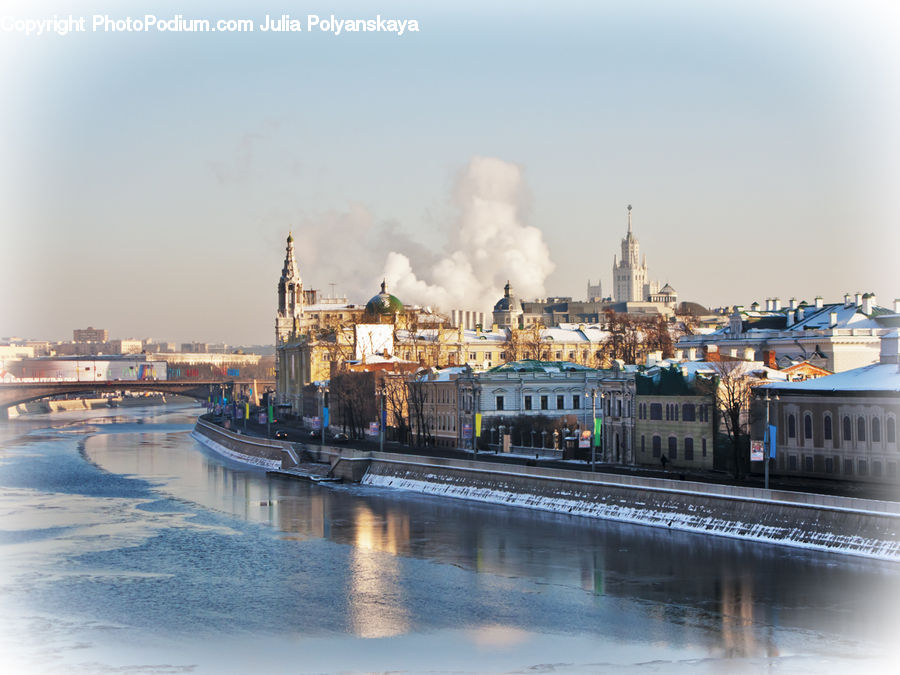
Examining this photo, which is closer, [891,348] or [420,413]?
[891,348]

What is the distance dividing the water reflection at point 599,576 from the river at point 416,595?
11 cm

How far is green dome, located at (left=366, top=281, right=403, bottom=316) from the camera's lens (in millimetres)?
149625

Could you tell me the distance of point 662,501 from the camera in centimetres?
5412

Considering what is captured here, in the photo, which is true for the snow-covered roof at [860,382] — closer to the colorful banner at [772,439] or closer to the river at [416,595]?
the colorful banner at [772,439]

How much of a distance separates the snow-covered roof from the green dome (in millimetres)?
93830

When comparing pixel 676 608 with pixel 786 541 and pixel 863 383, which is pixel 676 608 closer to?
pixel 786 541

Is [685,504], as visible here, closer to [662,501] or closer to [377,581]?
[662,501]

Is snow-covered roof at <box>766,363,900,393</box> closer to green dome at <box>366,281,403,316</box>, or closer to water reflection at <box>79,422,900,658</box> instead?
water reflection at <box>79,422,900,658</box>

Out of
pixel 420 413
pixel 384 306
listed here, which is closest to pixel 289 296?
pixel 384 306

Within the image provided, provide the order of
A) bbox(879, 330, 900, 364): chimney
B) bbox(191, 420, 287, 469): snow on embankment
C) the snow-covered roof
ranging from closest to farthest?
the snow-covered roof → bbox(879, 330, 900, 364): chimney → bbox(191, 420, 287, 469): snow on embankment

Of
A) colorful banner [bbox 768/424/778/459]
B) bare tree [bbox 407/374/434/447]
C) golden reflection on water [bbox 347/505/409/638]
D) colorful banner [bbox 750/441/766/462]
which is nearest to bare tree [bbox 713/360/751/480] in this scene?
colorful banner [bbox 768/424/778/459]

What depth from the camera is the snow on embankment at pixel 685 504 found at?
4519 cm

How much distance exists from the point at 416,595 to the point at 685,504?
14425 mm

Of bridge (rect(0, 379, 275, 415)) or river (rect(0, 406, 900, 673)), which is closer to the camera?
river (rect(0, 406, 900, 673))
